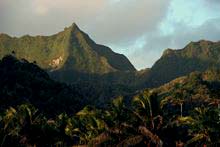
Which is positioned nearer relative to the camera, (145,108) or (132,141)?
(132,141)

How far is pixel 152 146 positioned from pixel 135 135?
2676 mm

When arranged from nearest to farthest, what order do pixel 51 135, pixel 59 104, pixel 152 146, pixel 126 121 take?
pixel 152 146 → pixel 126 121 → pixel 51 135 → pixel 59 104

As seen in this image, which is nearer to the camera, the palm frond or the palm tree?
the palm frond

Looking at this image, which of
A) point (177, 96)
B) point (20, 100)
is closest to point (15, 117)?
point (177, 96)

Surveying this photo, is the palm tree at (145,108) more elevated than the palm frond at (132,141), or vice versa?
the palm tree at (145,108)

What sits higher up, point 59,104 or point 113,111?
point 59,104

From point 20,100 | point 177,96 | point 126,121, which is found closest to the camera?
point 126,121

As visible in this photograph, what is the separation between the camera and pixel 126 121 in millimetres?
72375

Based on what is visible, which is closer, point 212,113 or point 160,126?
point 160,126

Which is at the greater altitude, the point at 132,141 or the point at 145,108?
the point at 145,108

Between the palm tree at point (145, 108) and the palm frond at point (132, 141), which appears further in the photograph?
the palm tree at point (145, 108)

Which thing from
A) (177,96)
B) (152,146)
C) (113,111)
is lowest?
(152,146)

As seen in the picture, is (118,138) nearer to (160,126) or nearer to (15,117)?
(160,126)

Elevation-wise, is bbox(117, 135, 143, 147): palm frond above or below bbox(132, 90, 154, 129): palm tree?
below
